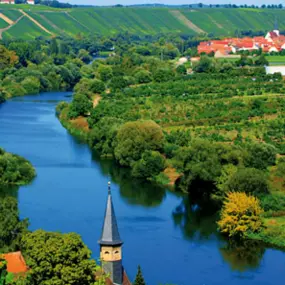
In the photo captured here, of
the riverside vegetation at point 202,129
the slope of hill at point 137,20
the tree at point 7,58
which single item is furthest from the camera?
the slope of hill at point 137,20

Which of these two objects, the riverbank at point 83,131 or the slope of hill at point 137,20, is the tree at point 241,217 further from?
the slope of hill at point 137,20

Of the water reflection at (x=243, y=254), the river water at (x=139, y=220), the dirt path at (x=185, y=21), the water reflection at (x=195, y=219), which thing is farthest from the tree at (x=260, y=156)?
the dirt path at (x=185, y=21)

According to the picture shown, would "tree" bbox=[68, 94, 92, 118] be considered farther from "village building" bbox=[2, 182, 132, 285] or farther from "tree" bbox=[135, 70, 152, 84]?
"village building" bbox=[2, 182, 132, 285]

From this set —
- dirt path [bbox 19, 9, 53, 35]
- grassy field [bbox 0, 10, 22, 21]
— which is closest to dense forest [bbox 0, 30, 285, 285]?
dirt path [bbox 19, 9, 53, 35]

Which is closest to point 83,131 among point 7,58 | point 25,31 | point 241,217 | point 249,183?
point 249,183

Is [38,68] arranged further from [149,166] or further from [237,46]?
[149,166]

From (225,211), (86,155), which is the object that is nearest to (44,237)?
(225,211)

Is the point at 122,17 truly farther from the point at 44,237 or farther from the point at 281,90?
the point at 44,237
